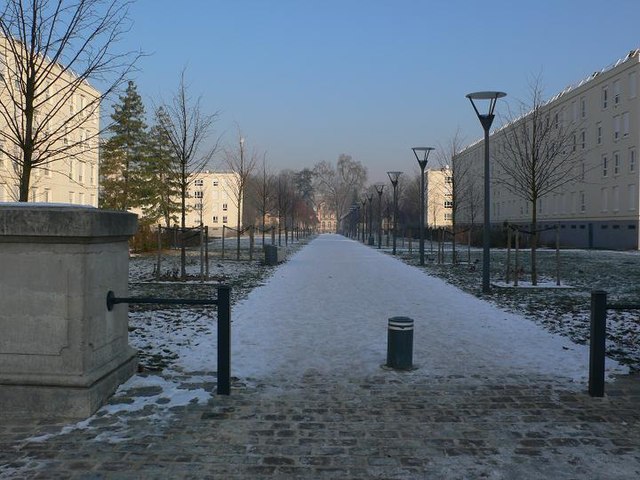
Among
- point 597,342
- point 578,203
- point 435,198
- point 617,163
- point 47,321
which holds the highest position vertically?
point 435,198

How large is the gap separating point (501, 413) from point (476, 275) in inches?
595

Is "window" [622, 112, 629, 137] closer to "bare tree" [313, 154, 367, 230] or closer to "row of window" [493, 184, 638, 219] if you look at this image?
"row of window" [493, 184, 638, 219]

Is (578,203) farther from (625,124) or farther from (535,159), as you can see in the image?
(535,159)

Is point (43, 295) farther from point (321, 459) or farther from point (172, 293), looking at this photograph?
point (172, 293)

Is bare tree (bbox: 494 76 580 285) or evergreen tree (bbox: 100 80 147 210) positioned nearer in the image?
bare tree (bbox: 494 76 580 285)

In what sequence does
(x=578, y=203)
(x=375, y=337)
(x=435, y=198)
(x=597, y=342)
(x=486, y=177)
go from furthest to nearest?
(x=435, y=198) < (x=578, y=203) < (x=486, y=177) < (x=375, y=337) < (x=597, y=342)

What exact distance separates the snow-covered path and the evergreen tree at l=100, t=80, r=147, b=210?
26060mm

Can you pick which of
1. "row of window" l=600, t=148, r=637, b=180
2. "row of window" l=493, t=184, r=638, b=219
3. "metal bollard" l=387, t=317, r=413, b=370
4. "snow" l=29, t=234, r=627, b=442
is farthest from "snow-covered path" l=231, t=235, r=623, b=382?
"row of window" l=600, t=148, r=637, b=180

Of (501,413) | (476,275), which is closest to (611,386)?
(501,413)

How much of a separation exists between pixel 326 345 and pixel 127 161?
33743mm

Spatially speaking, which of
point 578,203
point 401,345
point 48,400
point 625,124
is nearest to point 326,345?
point 401,345

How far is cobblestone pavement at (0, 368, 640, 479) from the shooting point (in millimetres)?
4180

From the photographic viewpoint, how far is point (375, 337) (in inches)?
355

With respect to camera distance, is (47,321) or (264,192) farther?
(264,192)
